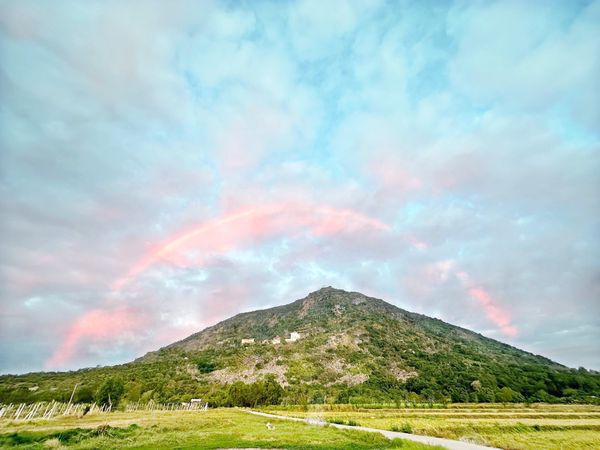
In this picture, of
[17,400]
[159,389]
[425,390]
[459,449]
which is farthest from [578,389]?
[17,400]

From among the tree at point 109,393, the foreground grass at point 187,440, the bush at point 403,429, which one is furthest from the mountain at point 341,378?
the foreground grass at point 187,440

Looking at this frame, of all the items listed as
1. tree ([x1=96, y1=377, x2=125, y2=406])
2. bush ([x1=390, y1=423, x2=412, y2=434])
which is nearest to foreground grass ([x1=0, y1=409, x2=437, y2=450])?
bush ([x1=390, y1=423, x2=412, y2=434])

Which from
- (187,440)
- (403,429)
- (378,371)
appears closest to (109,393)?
(187,440)

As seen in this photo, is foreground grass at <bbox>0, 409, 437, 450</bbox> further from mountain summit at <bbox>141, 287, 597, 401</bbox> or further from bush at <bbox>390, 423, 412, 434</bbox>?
mountain summit at <bbox>141, 287, 597, 401</bbox>

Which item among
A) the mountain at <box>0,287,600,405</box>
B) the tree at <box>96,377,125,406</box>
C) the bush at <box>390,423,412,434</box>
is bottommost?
the bush at <box>390,423,412,434</box>

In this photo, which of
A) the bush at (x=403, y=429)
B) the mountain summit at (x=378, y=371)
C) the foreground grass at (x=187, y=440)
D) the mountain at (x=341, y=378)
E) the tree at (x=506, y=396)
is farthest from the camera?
the mountain summit at (x=378, y=371)

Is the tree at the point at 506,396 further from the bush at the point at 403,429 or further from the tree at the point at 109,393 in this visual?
the tree at the point at 109,393

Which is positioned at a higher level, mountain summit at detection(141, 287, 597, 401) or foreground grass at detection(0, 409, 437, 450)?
mountain summit at detection(141, 287, 597, 401)

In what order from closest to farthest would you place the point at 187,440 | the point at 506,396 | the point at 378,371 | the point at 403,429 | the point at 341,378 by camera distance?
the point at 187,440 → the point at 403,429 → the point at 506,396 → the point at 341,378 → the point at 378,371

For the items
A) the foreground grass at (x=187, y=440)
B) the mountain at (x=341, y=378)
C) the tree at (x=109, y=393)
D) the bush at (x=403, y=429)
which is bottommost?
the foreground grass at (x=187, y=440)

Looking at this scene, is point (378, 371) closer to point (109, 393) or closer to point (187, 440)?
point (109, 393)

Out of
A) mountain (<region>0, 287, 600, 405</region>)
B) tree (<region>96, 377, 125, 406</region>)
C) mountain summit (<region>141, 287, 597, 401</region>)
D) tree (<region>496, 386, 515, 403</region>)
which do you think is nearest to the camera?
tree (<region>96, 377, 125, 406</region>)

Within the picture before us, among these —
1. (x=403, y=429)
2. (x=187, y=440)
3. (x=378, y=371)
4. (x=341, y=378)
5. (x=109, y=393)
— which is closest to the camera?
(x=187, y=440)

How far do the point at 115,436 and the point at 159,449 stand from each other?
9498 mm
